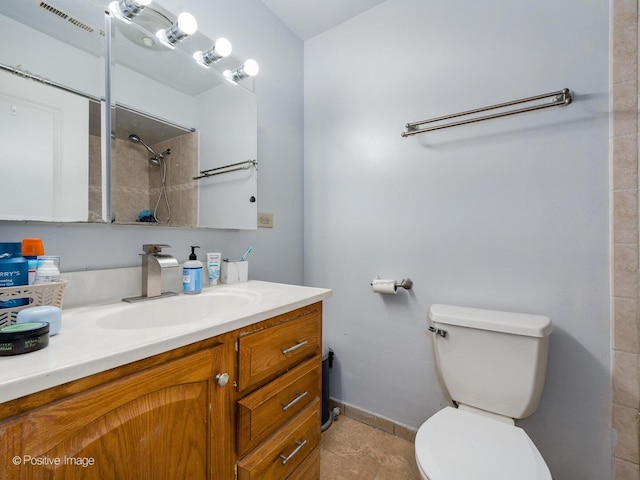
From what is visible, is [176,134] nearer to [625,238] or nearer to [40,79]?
[40,79]

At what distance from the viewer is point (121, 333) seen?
65cm

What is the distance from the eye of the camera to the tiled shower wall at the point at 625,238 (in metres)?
1.07

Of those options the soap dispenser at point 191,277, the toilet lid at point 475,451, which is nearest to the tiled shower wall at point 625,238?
the toilet lid at point 475,451

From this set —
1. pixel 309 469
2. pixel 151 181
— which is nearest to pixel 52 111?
pixel 151 181

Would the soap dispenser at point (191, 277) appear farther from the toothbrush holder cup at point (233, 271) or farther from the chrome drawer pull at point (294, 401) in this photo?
the chrome drawer pull at point (294, 401)

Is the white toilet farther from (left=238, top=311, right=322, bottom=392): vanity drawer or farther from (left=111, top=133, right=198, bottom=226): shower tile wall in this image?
(left=111, top=133, right=198, bottom=226): shower tile wall

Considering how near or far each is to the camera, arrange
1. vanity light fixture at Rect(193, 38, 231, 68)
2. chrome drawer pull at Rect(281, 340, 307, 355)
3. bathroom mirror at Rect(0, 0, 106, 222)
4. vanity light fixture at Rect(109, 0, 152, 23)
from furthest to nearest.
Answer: vanity light fixture at Rect(193, 38, 231, 68) → vanity light fixture at Rect(109, 0, 152, 23) → chrome drawer pull at Rect(281, 340, 307, 355) → bathroom mirror at Rect(0, 0, 106, 222)

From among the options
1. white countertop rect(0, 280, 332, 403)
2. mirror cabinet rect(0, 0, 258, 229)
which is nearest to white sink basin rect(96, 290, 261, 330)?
A: white countertop rect(0, 280, 332, 403)

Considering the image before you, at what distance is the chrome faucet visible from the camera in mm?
1021

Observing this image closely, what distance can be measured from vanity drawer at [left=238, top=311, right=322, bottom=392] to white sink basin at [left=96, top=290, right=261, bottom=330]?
0.10 meters

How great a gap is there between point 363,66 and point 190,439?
6.02 ft

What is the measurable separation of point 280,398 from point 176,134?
42.4 inches

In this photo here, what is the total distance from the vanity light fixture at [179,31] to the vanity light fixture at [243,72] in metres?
0.27

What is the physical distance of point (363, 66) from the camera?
1.67 meters
